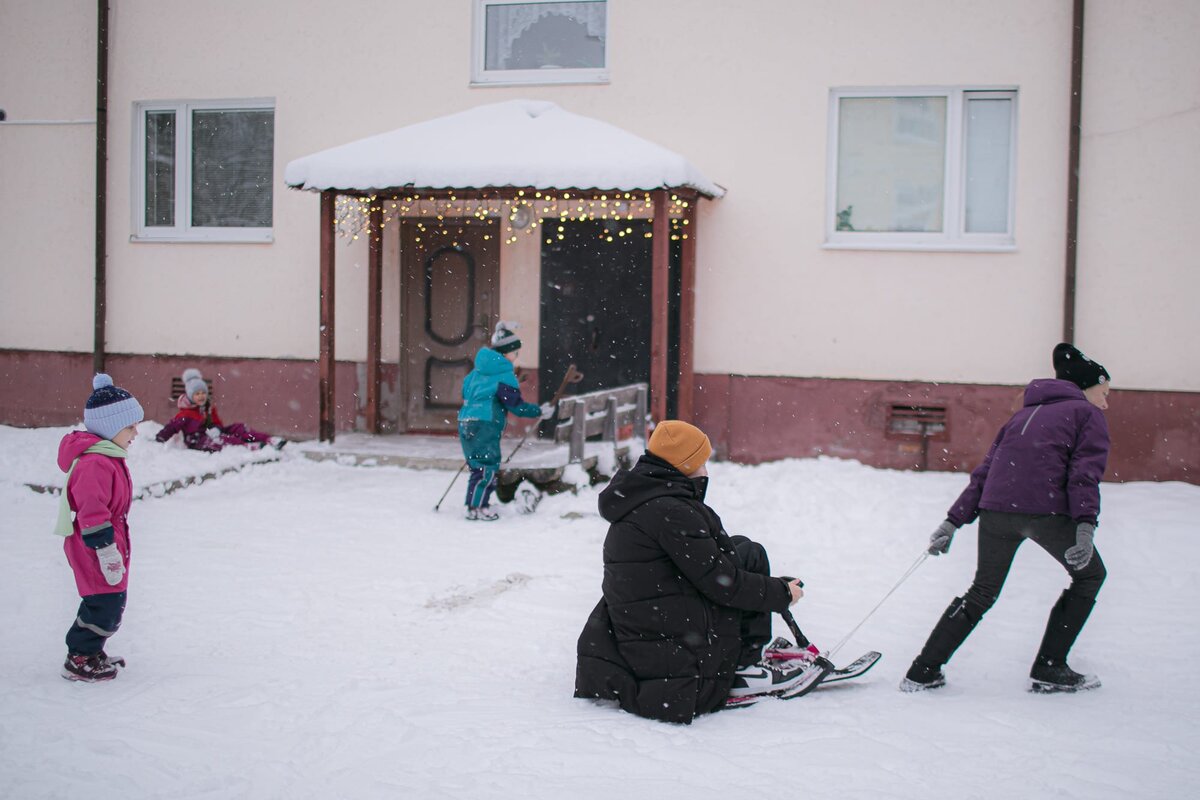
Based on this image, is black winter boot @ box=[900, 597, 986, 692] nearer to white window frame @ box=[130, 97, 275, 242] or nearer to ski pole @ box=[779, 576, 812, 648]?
ski pole @ box=[779, 576, 812, 648]

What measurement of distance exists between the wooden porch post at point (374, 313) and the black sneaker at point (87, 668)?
22.2 feet

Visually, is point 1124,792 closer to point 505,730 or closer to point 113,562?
point 505,730

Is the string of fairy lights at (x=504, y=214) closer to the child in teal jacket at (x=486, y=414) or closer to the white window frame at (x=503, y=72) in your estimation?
the white window frame at (x=503, y=72)

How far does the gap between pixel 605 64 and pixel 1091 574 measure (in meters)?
7.99

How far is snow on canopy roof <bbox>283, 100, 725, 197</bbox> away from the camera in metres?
9.27

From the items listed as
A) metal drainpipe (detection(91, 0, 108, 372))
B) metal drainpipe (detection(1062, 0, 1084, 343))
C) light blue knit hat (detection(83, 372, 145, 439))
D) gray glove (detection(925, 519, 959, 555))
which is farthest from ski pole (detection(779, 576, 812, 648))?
metal drainpipe (detection(91, 0, 108, 372))

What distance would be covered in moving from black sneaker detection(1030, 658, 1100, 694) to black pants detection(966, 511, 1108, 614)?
13.5 inches

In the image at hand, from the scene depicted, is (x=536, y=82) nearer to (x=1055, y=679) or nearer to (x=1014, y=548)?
(x=1014, y=548)

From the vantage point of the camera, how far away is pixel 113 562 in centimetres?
457

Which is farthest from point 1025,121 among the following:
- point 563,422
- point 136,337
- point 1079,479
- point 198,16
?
point 136,337

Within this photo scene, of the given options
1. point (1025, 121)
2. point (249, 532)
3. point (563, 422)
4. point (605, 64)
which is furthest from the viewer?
point (605, 64)

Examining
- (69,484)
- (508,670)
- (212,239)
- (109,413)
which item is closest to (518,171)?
(212,239)

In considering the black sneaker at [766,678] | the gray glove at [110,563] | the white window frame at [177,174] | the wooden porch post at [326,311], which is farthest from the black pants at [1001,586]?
the white window frame at [177,174]

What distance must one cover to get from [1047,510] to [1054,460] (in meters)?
0.22
